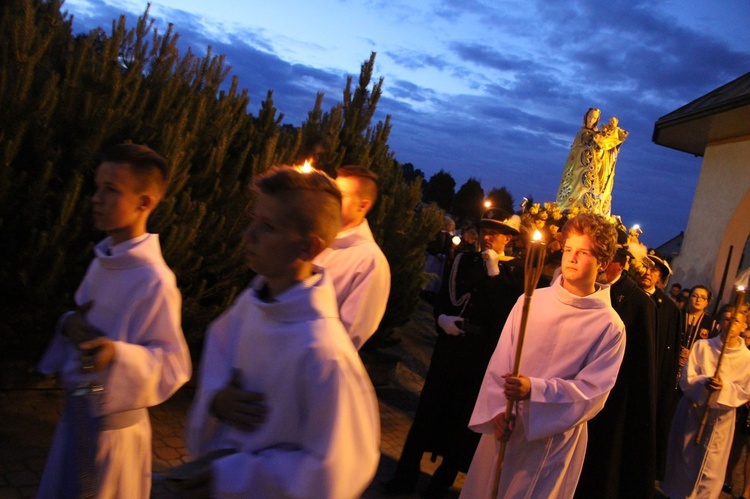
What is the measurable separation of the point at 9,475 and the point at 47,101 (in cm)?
274

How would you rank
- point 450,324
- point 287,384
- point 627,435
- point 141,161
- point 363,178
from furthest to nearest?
point 450,324, point 627,435, point 363,178, point 141,161, point 287,384

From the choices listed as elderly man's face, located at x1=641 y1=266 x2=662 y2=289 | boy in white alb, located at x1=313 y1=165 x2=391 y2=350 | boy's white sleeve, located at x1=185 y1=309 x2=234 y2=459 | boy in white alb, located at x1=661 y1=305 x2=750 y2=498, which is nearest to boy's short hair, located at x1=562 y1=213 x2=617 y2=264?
boy in white alb, located at x1=313 y1=165 x2=391 y2=350

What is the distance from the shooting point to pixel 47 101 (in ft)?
16.9

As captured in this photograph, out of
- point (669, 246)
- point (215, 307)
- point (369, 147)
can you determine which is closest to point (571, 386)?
point (215, 307)

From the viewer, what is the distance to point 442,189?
2856 cm

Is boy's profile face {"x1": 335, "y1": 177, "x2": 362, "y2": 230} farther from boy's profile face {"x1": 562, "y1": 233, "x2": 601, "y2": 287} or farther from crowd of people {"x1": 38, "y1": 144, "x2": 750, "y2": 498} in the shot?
boy's profile face {"x1": 562, "y1": 233, "x2": 601, "y2": 287}

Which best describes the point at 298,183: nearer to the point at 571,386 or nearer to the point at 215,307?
the point at 571,386

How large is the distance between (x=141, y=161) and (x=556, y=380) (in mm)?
2705

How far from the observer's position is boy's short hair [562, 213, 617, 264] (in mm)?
4301

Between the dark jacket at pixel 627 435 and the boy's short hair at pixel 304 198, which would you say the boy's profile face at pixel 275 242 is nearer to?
the boy's short hair at pixel 304 198

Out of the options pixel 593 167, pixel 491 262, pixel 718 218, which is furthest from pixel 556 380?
pixel 718 218

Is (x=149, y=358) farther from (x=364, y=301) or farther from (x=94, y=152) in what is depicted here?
(x=94, y=152)

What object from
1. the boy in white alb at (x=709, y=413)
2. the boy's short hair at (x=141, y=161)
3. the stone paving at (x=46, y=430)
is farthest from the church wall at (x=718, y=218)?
the boy's short hair at (x=141, y=161)

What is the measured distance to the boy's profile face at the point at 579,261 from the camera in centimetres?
434
